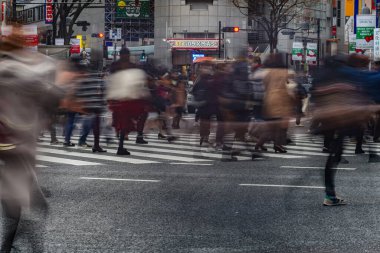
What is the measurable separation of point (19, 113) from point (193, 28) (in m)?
68.4

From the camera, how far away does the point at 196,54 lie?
7081cm

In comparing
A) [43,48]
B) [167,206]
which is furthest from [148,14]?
[167,206]

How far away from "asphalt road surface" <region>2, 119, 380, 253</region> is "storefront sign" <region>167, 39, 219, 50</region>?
56.5 metres

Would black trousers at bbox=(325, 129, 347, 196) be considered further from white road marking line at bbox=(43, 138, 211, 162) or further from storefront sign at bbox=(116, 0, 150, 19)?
storefront sign at bbox=(116, 0, 150, 19)

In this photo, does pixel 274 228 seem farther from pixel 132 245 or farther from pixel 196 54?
pixel 196 54

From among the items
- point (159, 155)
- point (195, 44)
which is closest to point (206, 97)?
point (159, 155)

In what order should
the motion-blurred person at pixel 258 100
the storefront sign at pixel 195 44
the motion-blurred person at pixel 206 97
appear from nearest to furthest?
1. the motion-blurred person at pixel 258 100
2. the motion-blurred person at pixel 206 97
3. the storefront sign at pixel 195 44

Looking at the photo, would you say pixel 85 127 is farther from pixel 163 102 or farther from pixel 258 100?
pixel 258 100

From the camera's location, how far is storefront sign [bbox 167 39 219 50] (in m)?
71.3

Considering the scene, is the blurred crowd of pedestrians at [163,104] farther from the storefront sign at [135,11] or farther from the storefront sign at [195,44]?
the storefront sign at [135,11]

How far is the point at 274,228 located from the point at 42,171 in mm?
6027

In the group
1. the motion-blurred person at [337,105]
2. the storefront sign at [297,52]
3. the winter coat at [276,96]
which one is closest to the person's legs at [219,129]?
the winter coat at [276,96]

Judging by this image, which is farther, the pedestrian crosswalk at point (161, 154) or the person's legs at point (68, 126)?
the person's legs at point (68, 126)

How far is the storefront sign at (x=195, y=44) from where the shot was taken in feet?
234
